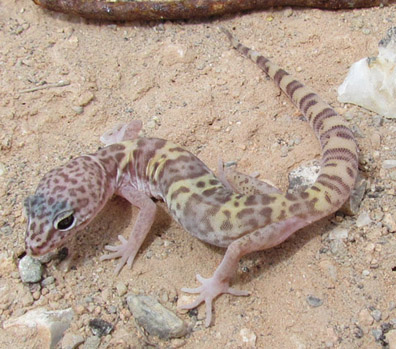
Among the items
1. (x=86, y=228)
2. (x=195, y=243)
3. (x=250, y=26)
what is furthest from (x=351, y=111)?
(x=86, y=228)

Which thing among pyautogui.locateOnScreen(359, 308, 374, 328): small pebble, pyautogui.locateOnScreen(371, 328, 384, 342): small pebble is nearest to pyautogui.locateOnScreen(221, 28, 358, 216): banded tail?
pyautogui.locateOnScreen(359, 308, 374, 328): small pebble

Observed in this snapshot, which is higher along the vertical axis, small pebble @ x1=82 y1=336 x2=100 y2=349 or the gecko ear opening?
the gecko ear opening

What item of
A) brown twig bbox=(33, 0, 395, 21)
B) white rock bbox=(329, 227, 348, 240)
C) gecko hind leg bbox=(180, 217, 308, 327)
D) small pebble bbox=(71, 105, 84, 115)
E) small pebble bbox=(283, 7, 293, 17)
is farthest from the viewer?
small pebble bbox=(283, 7, 293, 17)

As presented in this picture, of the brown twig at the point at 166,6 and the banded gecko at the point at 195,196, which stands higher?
the brown twig at the point at 166,6

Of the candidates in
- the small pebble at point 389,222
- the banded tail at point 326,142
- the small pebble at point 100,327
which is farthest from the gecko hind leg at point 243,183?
the small pebble at point 100,327

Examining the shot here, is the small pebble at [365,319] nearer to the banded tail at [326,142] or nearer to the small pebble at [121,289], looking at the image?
the banded tail at [326,142]

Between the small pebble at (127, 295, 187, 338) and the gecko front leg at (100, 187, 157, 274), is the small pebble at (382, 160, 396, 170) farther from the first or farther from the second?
the small pebble at (127, 295, 187, 338)

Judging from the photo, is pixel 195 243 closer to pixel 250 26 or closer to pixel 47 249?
pixel 47 249
